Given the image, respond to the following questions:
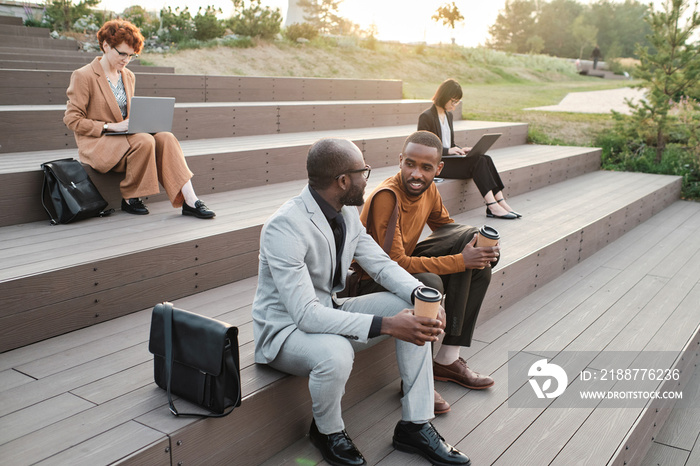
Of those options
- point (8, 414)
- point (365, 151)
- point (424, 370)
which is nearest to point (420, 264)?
point (424, 370)

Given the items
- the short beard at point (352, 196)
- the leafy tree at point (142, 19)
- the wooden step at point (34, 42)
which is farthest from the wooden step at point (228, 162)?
the leafy tree at point (142, 19)

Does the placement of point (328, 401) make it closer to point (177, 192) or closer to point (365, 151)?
point (177, 192)

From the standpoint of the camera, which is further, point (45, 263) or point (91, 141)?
point (91, 141)

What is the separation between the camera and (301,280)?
1.89m

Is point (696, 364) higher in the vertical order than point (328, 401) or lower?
lower

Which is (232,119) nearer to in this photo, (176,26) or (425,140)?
(425,140)

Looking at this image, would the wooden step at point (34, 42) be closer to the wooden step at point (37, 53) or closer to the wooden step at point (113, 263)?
the wooden step at point (37, 53)

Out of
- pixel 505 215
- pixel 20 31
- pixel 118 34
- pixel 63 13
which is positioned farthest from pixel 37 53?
pixel 505 215

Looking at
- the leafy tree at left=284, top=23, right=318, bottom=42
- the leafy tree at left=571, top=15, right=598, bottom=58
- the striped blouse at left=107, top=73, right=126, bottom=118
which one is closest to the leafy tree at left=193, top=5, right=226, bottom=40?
the leafy tree at left=284, top=23, right=318, bottom=42

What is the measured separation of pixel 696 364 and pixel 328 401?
8.61 ft

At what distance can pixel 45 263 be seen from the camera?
2.46 meters

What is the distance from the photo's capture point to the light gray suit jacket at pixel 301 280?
1.88 metres

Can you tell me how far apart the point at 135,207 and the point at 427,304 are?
2.31 meters

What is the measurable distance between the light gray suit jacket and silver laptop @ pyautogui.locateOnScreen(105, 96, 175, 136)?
1857 millimetres
